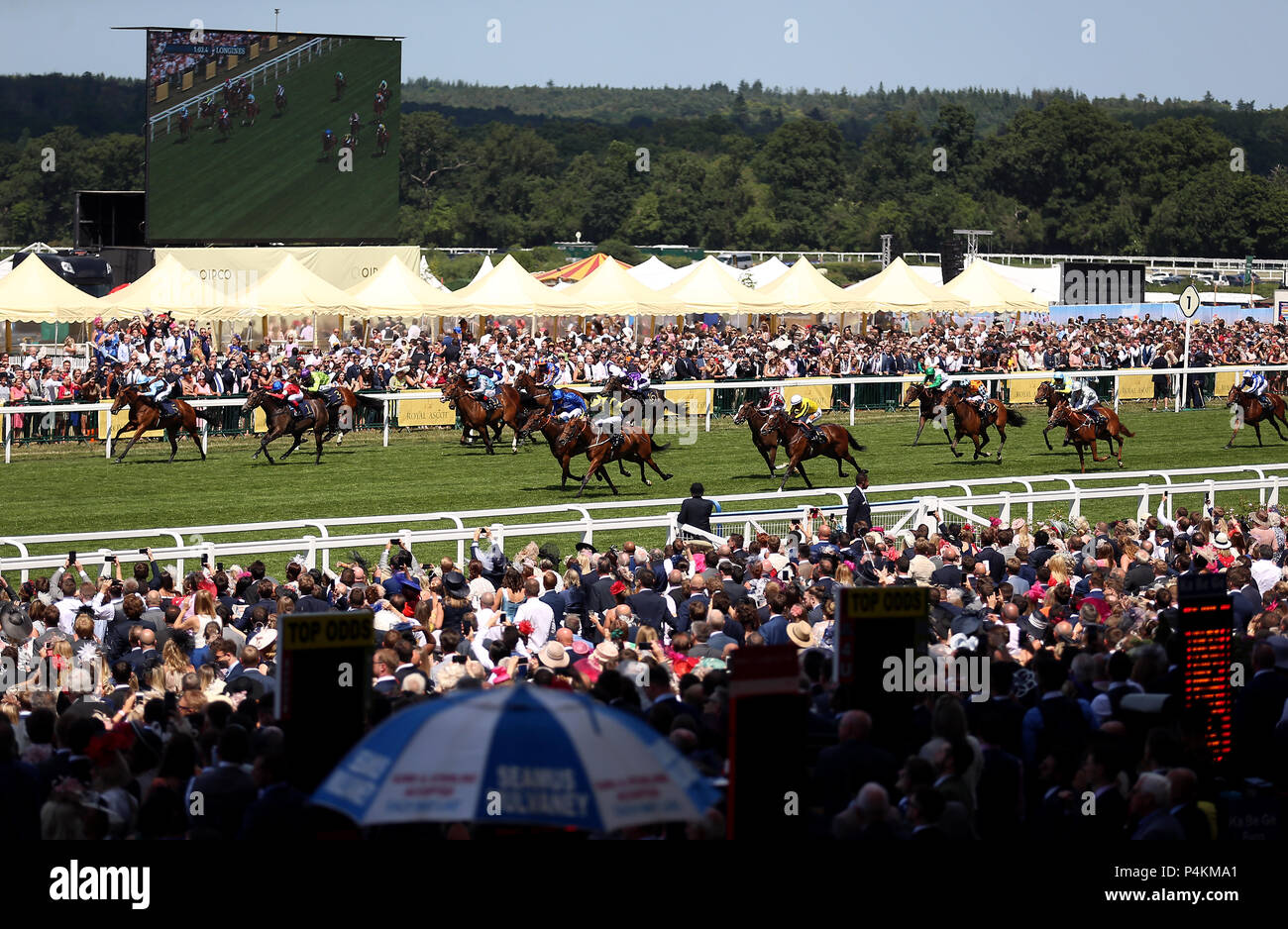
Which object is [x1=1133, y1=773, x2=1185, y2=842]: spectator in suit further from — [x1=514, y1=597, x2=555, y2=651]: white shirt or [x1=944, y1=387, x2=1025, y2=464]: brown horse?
[x1=944, y1=387, x2=1025, y2=464]: brown horse

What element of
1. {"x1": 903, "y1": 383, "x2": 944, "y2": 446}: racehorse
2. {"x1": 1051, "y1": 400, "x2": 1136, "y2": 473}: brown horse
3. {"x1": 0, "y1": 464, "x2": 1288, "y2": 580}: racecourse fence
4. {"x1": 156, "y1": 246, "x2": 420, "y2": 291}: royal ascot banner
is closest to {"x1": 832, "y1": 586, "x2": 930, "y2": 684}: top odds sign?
{"x1": 0, "y1": 464, "x2": 1288, "y2": 580}: racecourse fence

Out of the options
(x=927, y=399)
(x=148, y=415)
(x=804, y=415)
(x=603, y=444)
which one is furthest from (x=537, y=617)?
(x=927, y=399)

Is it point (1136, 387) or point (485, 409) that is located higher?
point (1136, 387)

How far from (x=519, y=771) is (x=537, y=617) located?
578 cm

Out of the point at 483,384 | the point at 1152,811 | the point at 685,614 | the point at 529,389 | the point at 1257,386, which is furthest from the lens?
the point at 1257,386

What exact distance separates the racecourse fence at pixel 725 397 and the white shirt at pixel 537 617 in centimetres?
1272

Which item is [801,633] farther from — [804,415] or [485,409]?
[485,409]

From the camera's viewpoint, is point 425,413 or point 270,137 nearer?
point 425,413

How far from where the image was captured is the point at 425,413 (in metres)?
24.9

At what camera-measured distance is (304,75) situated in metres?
37.2

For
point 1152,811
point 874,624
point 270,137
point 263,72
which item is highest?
point 263,72

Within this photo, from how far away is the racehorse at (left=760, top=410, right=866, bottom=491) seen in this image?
18719 millimetres
